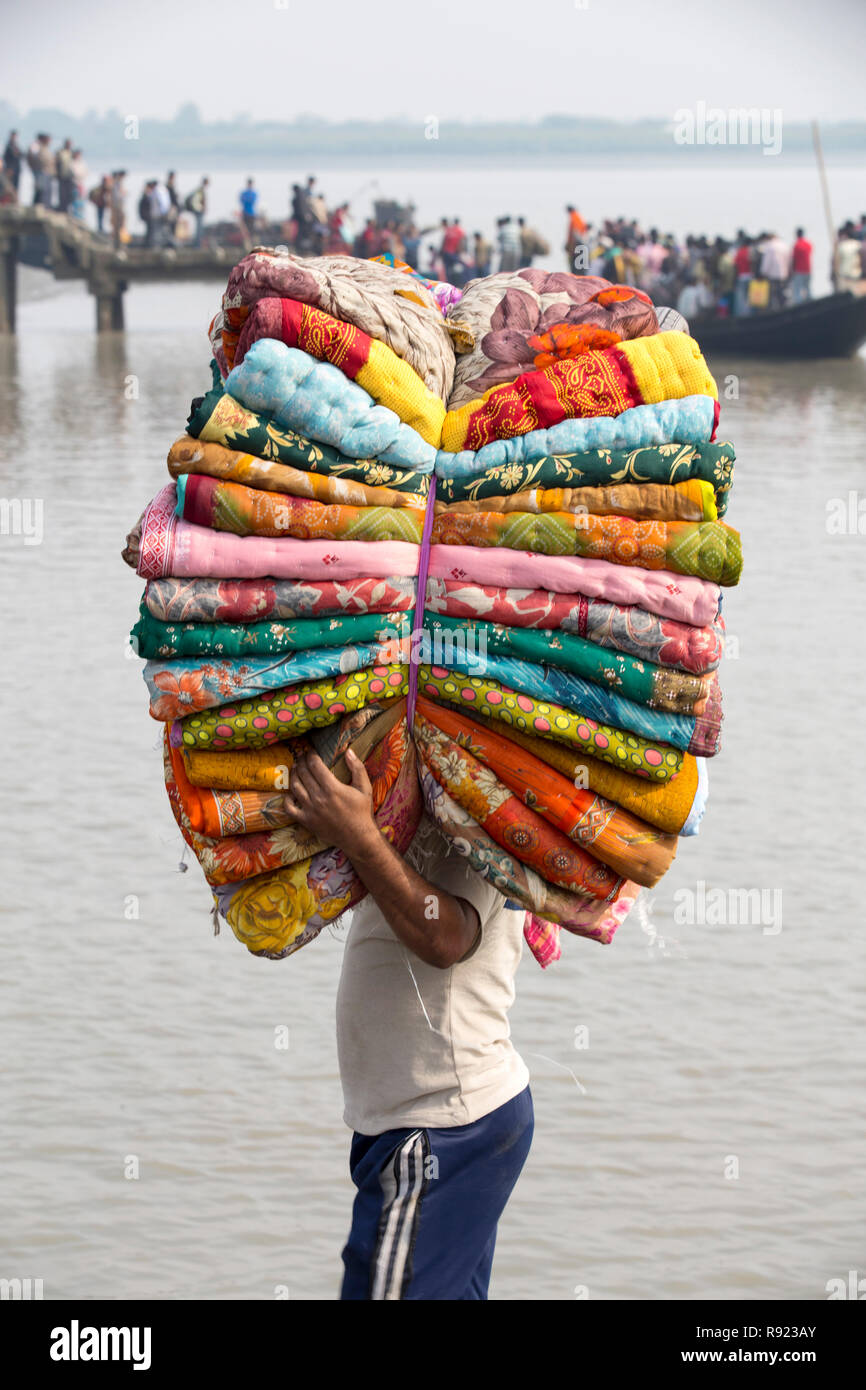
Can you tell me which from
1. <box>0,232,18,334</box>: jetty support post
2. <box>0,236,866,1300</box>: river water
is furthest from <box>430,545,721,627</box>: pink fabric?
<box>0,232,18,334</box>: jetty support post

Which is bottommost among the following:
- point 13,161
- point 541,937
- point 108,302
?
point 108,302

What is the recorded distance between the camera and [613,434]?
2795 mm

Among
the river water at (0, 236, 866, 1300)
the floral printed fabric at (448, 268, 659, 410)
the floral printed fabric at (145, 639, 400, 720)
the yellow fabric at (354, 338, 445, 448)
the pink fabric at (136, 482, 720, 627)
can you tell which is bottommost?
the river water at (0, 236, 866, 1300)

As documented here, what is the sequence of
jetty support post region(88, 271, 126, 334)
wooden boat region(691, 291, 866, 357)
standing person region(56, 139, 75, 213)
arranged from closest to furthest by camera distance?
wooden boat region(691, 291, 866, 357) < standing person region(56, 139, 75, 213) < jetty support post region(88, 271, 126, 334)

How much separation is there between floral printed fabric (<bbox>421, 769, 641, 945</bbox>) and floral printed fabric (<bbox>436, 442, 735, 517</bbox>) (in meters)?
0.45

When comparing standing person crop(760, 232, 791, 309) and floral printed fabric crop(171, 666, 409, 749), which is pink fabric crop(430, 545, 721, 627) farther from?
standing person crop(760, 232, 791, 309)

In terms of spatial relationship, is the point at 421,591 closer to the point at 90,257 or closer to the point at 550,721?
the point at 550,721

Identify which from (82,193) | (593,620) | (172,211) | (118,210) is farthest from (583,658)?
(82,193)

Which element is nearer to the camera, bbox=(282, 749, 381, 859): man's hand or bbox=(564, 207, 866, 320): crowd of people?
bbox=(282, 749, 381, 859): man's hand

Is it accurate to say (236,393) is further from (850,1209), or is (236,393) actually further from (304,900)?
(850,1209)

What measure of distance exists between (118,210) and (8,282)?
188 cm

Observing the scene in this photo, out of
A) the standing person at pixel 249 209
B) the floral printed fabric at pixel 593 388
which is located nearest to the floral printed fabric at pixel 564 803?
the floral printed fabric at pixel 593 388

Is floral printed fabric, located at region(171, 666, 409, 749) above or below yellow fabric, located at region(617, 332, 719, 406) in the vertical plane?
below

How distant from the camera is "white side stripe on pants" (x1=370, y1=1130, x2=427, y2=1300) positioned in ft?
9.50
